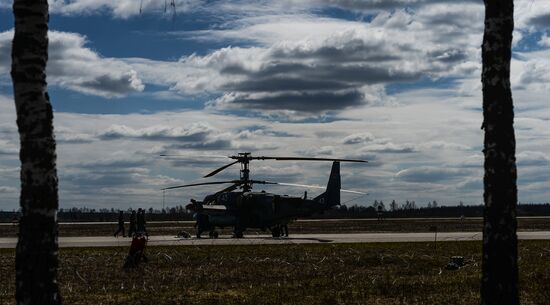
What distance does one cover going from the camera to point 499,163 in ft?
30.2

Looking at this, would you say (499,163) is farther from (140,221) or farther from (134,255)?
(140,221)

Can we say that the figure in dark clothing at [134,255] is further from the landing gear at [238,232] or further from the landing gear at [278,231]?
the landing gear at [278,231]

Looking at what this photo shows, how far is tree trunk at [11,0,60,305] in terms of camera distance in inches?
306

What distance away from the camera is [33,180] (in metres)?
7.75

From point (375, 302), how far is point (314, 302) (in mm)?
1122

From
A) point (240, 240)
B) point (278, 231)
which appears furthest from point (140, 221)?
point (278, 231)

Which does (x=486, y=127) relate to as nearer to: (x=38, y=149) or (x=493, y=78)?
(x=493, y=78)

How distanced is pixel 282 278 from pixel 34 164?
10622 millimetres

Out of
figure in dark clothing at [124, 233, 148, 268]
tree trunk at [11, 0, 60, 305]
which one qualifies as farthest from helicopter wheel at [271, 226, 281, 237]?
tree trunk at [11, 0, 60, 305]

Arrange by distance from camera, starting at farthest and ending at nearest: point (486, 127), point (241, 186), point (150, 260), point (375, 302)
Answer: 1. point (241, 186)
2. point (150, 260)
3. point (375, 302)
4. point (486, 127)

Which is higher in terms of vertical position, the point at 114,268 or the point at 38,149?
the point at 38,149

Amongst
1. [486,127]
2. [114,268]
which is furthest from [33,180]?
[114,268]

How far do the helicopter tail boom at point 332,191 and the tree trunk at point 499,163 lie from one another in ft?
124

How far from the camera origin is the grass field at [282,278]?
13992 mm
